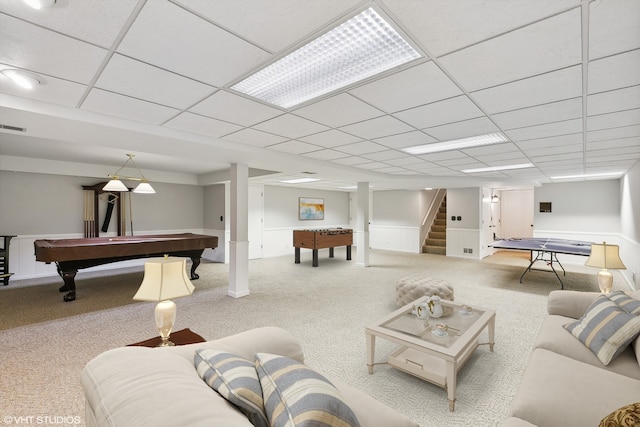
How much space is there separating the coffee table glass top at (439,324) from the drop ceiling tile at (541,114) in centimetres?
197

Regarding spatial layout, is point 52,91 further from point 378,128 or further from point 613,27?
point 613,27

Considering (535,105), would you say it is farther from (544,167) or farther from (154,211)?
(154,211)

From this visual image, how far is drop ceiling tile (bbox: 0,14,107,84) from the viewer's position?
149 centimetres

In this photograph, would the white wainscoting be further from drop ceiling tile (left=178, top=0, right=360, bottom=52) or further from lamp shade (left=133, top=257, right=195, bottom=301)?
drop ceiling tile (left=178, top=0, right=360, bottom=52)

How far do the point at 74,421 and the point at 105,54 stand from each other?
7.95ft

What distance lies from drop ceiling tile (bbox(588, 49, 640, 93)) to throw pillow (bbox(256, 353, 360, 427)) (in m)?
2.39

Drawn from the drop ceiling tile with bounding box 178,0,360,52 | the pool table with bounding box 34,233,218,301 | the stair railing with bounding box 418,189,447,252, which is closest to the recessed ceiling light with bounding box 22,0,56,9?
the drop ceiling tile with bounding box 178,0,360,52

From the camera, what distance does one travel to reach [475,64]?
179 cm

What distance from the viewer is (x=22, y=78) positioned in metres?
1.99

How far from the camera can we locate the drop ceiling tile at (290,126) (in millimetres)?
2871

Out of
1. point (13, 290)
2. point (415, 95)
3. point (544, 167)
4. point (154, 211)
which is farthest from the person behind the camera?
point (154, 211)

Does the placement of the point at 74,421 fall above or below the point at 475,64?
below

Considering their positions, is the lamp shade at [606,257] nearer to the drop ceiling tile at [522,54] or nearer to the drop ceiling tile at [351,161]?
the drop ceiling tile at [522,54]

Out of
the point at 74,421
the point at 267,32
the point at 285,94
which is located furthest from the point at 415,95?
the point at 74,421
